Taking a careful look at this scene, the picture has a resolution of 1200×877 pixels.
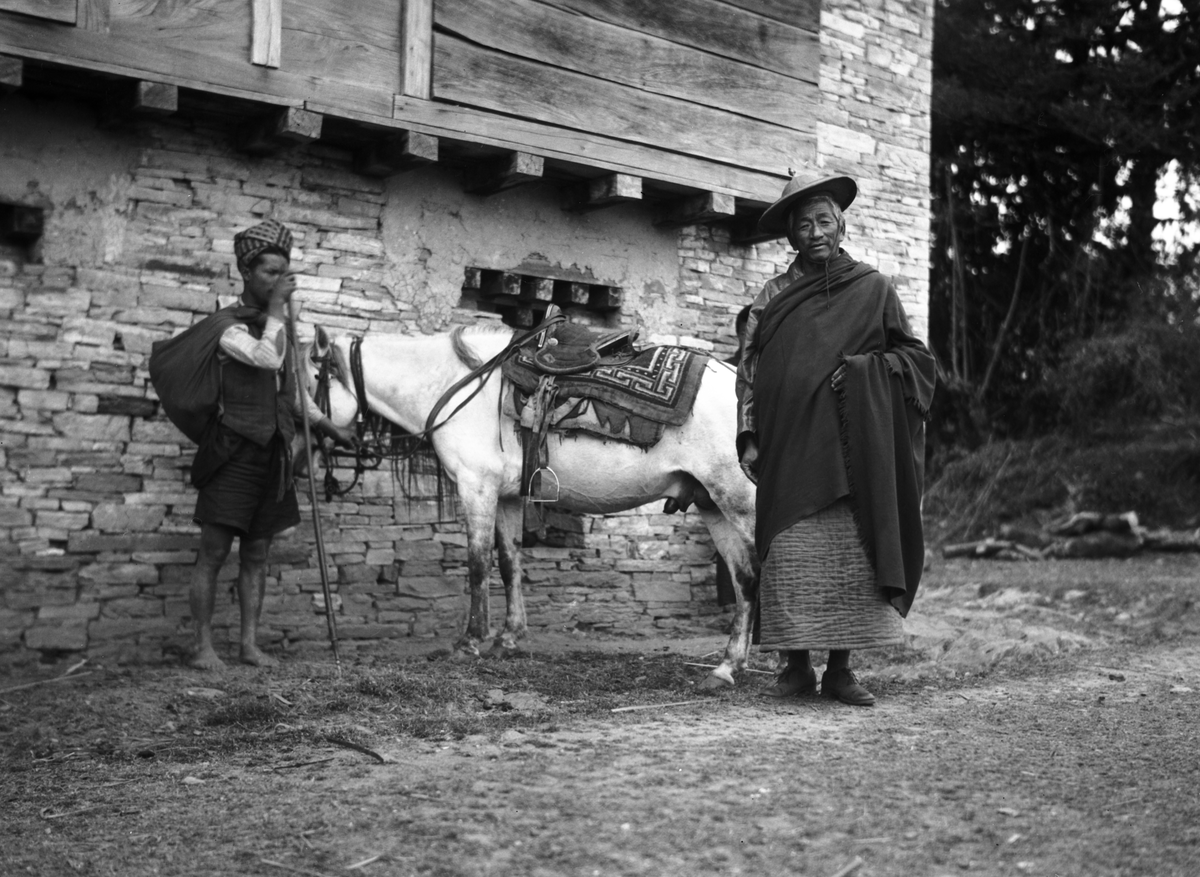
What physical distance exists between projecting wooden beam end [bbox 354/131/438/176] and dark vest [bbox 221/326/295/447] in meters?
1.57

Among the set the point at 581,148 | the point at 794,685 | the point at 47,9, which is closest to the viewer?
the point at 794,685

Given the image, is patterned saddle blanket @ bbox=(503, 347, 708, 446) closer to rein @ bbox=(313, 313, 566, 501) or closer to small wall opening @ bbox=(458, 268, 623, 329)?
rein @ bbox=(313, 313, 566, 501)

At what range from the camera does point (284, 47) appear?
721cm

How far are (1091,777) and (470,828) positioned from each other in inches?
82.4

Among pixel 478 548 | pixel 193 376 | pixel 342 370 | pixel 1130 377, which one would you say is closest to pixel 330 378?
pixel 342 370

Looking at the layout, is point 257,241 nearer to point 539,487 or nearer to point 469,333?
point 469,333

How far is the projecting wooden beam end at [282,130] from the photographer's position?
7.14 meters

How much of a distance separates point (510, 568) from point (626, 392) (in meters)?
1.21

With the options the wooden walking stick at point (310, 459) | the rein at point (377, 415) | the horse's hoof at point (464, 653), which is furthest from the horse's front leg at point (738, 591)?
the wooden walking stick at point (310, 459)

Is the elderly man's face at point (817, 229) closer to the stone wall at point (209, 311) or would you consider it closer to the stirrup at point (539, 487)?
the stirrup at point (539, 487)

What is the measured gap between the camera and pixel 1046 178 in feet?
67.0

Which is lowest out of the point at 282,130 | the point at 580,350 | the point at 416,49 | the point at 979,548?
the point at 979,548

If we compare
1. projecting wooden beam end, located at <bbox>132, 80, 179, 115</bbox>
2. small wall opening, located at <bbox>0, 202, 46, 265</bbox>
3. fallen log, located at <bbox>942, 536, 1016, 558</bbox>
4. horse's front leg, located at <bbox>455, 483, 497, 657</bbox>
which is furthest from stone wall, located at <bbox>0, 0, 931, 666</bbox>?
fallen log, located at <bbox>942, 536, 1016, 558</bbox>

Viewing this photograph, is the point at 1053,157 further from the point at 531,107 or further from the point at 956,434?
the point at 531,107
